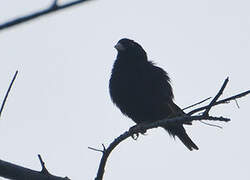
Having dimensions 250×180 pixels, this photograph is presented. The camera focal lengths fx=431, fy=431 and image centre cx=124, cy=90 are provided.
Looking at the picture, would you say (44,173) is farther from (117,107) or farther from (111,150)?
(117,107)

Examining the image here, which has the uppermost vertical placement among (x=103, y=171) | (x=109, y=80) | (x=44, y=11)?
(x=109, y=80)

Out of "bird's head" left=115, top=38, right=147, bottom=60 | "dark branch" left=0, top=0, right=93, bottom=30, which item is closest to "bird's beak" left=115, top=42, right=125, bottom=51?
"bird's head" left=115, top=38, right=147, bottom=60

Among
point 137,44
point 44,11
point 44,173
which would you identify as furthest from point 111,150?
point 137,44

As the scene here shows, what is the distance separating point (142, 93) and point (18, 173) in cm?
342

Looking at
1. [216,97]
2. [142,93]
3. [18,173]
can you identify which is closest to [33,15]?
[18,173]

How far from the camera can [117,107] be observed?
5.57m

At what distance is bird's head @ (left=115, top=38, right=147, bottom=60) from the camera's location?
5.86 metres

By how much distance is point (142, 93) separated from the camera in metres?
5.32

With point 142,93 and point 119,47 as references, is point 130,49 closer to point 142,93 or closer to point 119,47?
point 119,47

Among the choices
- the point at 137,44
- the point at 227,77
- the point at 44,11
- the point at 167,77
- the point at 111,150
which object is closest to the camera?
the point at 44,11

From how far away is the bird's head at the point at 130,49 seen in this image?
19.2 feet

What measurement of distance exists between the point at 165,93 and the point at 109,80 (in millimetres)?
744

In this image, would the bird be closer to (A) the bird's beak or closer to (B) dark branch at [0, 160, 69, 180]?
(A) the bird's beak

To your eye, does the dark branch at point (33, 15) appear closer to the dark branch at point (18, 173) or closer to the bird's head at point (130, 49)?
the dark branch at point (18, 173)
